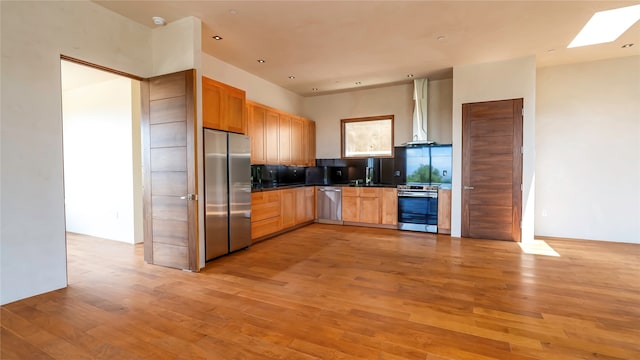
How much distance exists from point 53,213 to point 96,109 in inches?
124

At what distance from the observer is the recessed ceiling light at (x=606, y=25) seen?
3293 millimetres

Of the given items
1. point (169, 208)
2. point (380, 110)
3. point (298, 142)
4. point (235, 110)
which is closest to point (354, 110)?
point (380, 110)

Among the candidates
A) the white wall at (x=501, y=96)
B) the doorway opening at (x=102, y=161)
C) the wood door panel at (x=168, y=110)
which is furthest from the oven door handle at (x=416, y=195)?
the doorway opening at (x=102, y=161)

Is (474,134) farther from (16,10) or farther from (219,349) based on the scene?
(16,10)

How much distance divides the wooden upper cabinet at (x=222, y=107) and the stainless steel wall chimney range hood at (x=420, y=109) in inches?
134

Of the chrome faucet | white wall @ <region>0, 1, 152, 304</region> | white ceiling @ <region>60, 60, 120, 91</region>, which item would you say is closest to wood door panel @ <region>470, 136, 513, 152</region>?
the chrome faucet

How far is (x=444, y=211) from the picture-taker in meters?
5.28

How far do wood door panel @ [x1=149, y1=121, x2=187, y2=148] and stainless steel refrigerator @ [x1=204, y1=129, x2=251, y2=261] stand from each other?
10.3 inches

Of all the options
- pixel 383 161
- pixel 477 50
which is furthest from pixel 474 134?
pixel 383 161

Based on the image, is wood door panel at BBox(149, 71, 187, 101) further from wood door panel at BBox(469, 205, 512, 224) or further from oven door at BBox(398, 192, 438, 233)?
wood door panel at BBox(469, 205, 512, 224)

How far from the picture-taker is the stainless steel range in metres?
5.38

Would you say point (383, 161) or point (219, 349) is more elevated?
point (383, 161)

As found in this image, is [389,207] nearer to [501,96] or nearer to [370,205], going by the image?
[370,205]

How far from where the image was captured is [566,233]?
5.01 meters
